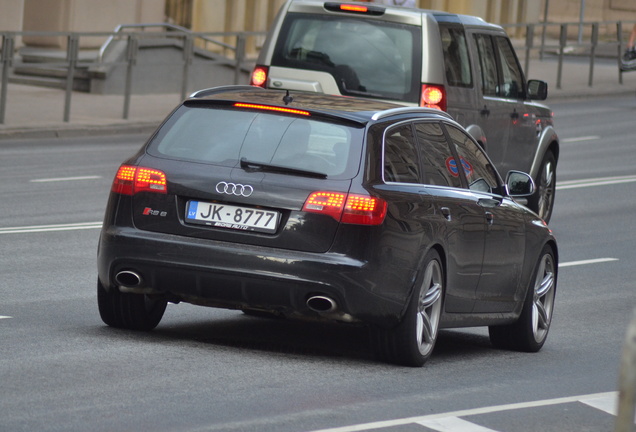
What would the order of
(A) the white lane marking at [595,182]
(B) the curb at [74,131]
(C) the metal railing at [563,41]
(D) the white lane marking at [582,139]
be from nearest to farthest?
(A) the white lane marking at [595,182] < (B) the curb at [74,131] < (D) the white lane marking at [582,139] < (C) the metal railing at [563,41]

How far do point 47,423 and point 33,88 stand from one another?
23.3m

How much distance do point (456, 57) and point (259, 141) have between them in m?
6.24

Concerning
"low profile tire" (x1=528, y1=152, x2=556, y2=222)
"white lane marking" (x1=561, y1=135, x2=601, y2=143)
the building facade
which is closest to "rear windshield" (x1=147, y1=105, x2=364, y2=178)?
"low profile tire" (x1=528, y1=152, x2=556, y2=222)

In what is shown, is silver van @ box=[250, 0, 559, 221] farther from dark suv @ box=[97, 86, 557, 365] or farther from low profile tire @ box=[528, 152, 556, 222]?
dark suv @ box=[97, 86, 557, 365]

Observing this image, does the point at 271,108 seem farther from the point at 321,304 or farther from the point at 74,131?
the point at 74,131

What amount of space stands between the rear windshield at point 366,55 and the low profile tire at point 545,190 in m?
3.26

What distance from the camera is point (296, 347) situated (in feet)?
30.7

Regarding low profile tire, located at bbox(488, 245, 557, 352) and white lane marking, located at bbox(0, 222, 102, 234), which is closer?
low profile tire, located at bbox(488, 245, 557, 352)

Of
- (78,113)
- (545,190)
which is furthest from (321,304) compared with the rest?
(78,113)

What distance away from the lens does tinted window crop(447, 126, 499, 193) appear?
9.89 metres

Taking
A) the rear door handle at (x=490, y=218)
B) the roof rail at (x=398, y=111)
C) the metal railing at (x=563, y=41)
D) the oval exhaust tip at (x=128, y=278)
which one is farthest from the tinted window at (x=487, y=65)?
the metal railing at (x=563, y=41)

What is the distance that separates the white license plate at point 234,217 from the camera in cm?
859

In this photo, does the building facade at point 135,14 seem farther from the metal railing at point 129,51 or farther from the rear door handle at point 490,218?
the rear door handle at point 490,218

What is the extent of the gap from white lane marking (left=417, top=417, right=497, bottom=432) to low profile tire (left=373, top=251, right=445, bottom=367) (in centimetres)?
134
